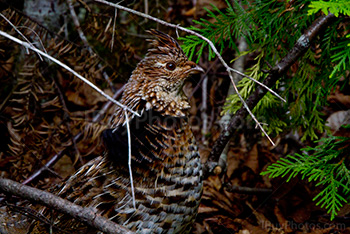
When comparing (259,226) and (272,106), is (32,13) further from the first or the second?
(259,226)

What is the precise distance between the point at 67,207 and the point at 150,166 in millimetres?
683

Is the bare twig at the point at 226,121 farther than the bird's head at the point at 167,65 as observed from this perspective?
Yes

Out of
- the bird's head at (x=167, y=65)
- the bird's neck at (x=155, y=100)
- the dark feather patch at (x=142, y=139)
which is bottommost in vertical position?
the dark feather patch at (x=142, y=139)

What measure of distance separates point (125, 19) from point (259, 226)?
11.9 feet

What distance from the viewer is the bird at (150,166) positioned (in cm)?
245

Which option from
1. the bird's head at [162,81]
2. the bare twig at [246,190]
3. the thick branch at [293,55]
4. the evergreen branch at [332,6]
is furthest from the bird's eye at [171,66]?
the bare twig at [246,190]

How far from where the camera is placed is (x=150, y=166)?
8.23 feet

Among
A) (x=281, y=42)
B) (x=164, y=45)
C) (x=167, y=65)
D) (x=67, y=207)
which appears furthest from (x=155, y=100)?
(x=281, y=42)

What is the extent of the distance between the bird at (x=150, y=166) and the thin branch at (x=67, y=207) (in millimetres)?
342

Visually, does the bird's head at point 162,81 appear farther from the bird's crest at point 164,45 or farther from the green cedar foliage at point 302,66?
the green cedar foliage at point 302,66

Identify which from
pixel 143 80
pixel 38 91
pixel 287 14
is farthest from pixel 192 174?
pixel 38 91

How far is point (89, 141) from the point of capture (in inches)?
158

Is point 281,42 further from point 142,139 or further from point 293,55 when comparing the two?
point 142,139

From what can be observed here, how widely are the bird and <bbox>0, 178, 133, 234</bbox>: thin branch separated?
1.12 feet
